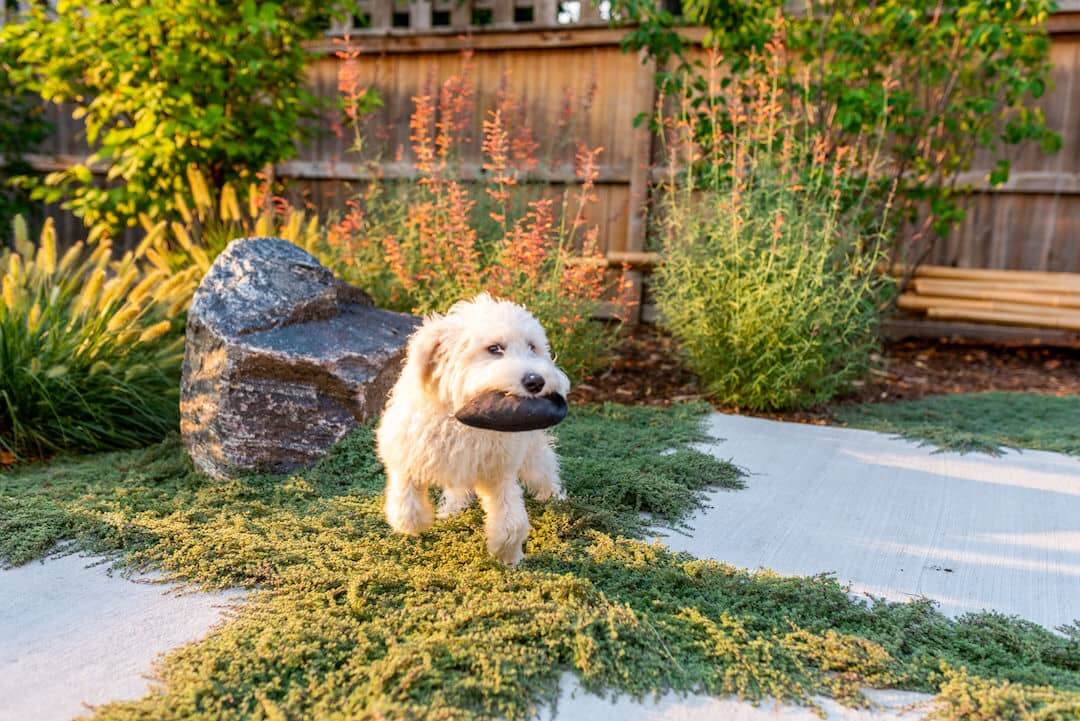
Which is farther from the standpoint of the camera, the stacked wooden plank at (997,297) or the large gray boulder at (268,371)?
the stacked wooden plank at (997,297)

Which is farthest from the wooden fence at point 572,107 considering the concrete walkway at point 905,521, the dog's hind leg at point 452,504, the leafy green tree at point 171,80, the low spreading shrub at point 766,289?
the dog's hind leg at point 452,504

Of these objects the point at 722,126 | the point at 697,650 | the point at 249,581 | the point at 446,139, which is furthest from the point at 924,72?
the point at 249,581

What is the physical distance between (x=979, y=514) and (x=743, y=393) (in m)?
2.05

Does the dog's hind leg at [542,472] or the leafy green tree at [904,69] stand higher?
the leafy green tree at [904,69]

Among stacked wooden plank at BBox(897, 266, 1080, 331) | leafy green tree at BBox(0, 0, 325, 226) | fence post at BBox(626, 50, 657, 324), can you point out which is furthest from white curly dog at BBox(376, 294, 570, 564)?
stacked wooden plank at BBox(897, 266, 1080, 331)

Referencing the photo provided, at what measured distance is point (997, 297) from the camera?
25.2ft

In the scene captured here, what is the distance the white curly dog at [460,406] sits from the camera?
266 cm

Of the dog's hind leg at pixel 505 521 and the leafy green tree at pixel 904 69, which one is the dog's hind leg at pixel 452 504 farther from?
the leafy green tree at pixel 904 69

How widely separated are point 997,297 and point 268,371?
644cm

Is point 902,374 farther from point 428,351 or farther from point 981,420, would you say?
point 428,351

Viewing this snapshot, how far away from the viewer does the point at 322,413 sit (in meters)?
4.38

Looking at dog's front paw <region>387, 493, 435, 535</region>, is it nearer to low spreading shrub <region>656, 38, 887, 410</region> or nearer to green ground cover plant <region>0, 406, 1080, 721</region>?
green ground cover plant <region>0, 406, 1080, 721</region>

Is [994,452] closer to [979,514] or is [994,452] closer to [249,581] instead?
[979,514]

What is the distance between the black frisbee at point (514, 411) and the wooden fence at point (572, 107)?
4986mm
